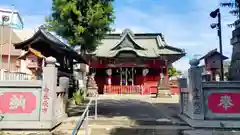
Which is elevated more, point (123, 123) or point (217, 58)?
point (217, 58)

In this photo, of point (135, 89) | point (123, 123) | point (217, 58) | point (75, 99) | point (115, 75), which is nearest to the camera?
point (123, 123)

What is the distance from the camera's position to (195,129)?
8539mm

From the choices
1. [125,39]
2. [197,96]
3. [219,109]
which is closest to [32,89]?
[197,96]

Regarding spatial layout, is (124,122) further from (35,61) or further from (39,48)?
(39,48)

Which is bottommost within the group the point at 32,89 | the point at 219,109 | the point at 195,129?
the point at 195,129

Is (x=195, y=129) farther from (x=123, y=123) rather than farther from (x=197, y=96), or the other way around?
(x=123, y=123)

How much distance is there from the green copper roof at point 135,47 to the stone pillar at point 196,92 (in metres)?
21.5

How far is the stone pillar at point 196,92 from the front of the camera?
866 centimetres

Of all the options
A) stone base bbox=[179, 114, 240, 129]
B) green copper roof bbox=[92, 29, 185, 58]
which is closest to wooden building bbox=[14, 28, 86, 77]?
stone base bbox=[179, 114, 240, 129]

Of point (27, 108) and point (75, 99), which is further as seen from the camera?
point (75, 99)

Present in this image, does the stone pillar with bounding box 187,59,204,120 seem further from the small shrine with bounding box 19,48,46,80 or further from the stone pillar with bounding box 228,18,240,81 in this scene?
the small shrine with bounding box 19,48,46,80

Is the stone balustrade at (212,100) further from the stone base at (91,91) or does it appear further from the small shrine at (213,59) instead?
the stone base at (91,91)

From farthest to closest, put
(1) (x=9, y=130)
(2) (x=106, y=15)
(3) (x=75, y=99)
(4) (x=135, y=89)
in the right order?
1. (4) (x=135, y=89)
2. (2) (x=106, y=15)
3. (3) (x=75, y=99)
4. (1) (x=9, y=130)

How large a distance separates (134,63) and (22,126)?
2348 centimetres
